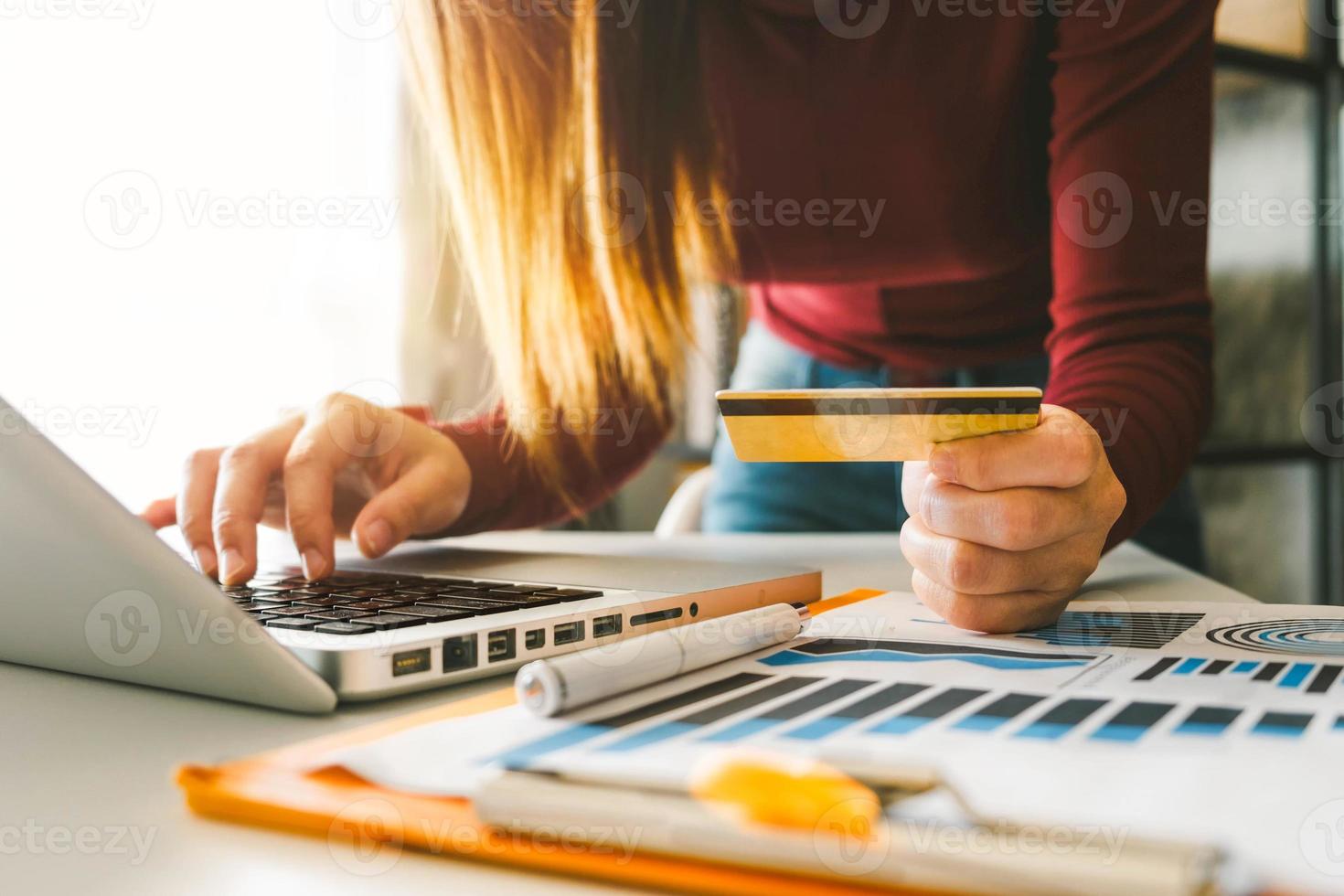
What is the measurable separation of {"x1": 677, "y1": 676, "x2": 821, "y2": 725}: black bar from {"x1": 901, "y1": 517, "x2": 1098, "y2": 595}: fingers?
0.41 feet

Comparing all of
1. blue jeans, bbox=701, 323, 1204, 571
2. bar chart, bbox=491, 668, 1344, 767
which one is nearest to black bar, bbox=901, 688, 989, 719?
bar chart, bbox=491, 668, 1344, 767

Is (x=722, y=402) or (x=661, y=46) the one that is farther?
(x=661, y=46)

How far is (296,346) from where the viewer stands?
Result: 187 cm

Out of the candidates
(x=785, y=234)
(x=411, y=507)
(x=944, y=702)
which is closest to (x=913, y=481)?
(x=944, y=702)

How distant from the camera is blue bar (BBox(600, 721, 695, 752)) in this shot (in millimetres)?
294

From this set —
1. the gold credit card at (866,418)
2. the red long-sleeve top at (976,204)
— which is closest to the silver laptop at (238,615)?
the gold credit card at (866,418)

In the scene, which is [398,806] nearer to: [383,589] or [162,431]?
[383,589]

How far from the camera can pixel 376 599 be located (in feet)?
1.60

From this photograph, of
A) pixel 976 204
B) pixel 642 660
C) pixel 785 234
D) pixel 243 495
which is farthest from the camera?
pixel 785 234

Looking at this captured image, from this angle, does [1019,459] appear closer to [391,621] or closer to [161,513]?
[391,621]

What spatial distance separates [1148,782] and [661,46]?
2.97ft

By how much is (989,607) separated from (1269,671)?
0.12 metres

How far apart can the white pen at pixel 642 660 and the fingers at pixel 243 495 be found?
0.87ft

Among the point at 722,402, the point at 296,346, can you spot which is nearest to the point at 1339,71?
the point at 296,346
